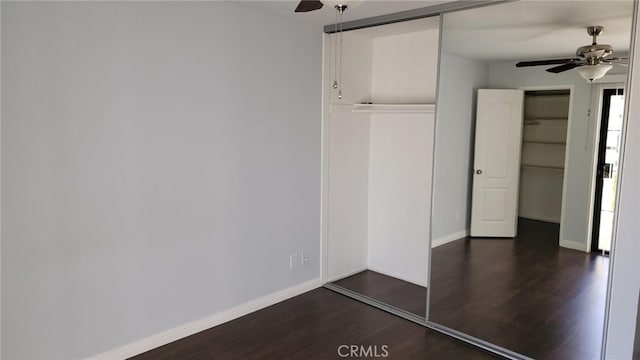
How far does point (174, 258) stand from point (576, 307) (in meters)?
2.85

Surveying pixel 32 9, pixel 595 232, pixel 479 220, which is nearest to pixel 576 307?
pixel 595 232

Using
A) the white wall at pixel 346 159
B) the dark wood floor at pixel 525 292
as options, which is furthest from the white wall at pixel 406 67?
the dark wood floor at pixel 525 292

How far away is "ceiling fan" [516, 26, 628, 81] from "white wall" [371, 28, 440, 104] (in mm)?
1322

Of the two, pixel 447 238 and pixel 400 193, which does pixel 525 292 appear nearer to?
pixel 447 238

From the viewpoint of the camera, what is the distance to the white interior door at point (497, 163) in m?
3.31

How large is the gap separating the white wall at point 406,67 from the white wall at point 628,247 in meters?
1.73

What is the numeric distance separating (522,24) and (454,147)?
102 cm

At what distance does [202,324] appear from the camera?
3.55 metres

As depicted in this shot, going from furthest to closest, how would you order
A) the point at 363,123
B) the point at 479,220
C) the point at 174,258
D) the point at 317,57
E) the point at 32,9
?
the point at 363,123
the point at 317,57
the point at 479,220
the point at 174,258
the point at 32,9

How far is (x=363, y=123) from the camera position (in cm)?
474

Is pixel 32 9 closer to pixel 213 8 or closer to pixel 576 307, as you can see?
pixel 213 8

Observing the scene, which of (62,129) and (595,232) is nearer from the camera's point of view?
(62,129)

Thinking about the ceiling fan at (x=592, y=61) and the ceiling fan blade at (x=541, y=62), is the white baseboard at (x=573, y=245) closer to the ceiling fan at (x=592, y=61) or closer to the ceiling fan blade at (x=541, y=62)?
the ceiling fan at (x=592, y=61)

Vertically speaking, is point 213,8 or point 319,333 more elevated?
point 213,8
